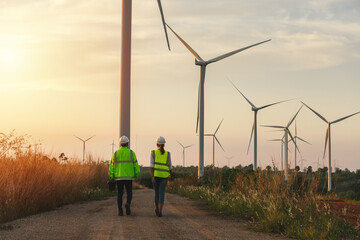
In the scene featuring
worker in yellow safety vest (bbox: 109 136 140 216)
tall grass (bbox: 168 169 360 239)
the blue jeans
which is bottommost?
tall grass (bbox: 168 169 360 239)

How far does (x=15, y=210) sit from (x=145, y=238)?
234 inches

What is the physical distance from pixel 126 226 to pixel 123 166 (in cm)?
290

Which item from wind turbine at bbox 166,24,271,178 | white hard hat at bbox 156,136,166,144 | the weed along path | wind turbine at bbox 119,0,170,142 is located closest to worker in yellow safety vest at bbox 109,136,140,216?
the weed along path

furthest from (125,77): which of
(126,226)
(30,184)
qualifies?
(126,226)

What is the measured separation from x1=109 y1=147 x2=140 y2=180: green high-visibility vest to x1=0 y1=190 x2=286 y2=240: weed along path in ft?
4.07

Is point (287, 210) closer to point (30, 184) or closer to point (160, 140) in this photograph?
point (160, 140)

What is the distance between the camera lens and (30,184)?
1556cm

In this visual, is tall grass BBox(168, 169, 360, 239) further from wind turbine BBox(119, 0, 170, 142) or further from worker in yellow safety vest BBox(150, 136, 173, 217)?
wind turbine BBox(119, 0, 170, 142)

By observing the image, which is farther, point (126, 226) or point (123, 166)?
point (123, 166)

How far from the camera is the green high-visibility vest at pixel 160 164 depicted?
47.5ft

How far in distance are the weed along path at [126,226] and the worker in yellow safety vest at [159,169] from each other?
572mm

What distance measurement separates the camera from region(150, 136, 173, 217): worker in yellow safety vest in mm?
14422

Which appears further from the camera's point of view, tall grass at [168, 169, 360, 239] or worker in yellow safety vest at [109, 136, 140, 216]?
worker in yellow safety vest at [109, 136, 140, 216]

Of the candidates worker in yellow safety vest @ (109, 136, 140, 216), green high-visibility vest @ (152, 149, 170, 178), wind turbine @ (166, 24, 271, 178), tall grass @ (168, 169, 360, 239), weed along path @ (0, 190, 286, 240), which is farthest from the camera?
wind turbine @ (166, 24, 271, 178)
